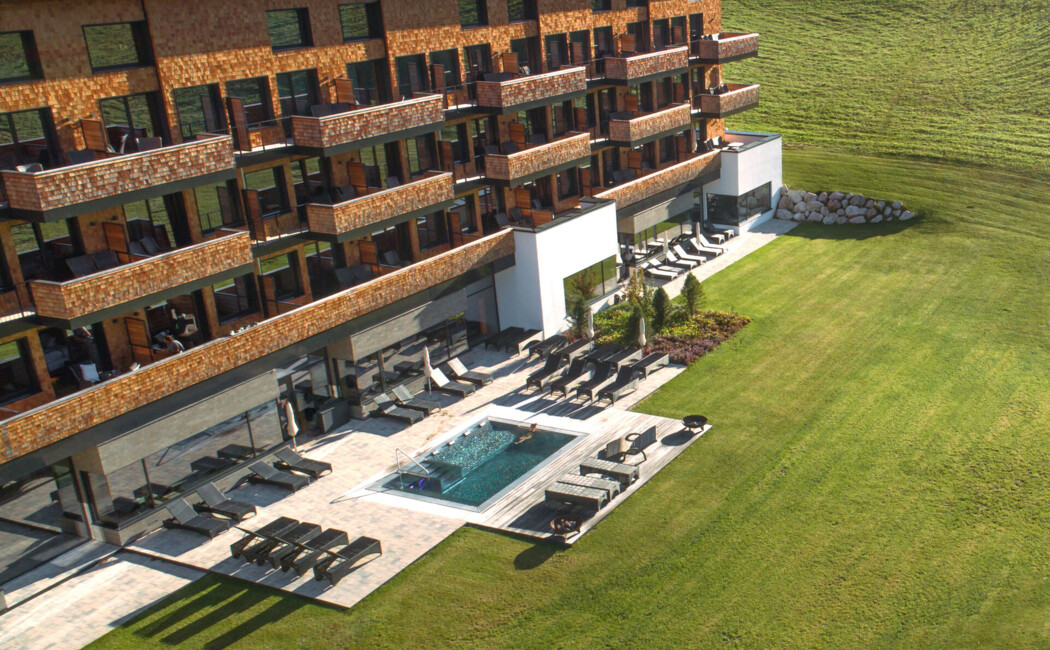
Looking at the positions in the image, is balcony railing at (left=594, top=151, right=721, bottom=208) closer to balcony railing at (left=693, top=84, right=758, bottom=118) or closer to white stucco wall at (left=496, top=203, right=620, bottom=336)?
balcony railing at (left=693, top=84, right=758, bottom=118)

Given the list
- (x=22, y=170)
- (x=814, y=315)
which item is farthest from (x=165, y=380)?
(x=814, y=315)

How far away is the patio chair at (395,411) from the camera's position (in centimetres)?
3155

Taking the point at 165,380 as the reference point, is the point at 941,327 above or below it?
below

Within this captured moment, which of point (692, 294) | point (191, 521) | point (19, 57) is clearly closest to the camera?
point (19, 57)

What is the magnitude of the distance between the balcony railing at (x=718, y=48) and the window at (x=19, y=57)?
31458 mm

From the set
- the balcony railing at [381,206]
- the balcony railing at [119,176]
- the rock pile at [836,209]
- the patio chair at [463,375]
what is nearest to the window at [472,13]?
the balcony railing at [381,206]

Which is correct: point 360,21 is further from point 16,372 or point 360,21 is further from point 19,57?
point 16,372

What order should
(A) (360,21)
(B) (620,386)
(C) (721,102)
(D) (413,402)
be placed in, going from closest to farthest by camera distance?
(B) (620,386), (A) (360,21), (D) (413,402), (C) (721,102)

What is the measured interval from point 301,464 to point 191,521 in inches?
143

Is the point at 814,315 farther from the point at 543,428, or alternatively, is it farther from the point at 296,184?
the point at 296,184

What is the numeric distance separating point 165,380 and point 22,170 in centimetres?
614

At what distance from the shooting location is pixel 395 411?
3189cm

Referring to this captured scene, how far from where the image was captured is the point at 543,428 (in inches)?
1200

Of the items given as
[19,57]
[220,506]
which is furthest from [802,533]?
[19,57]
